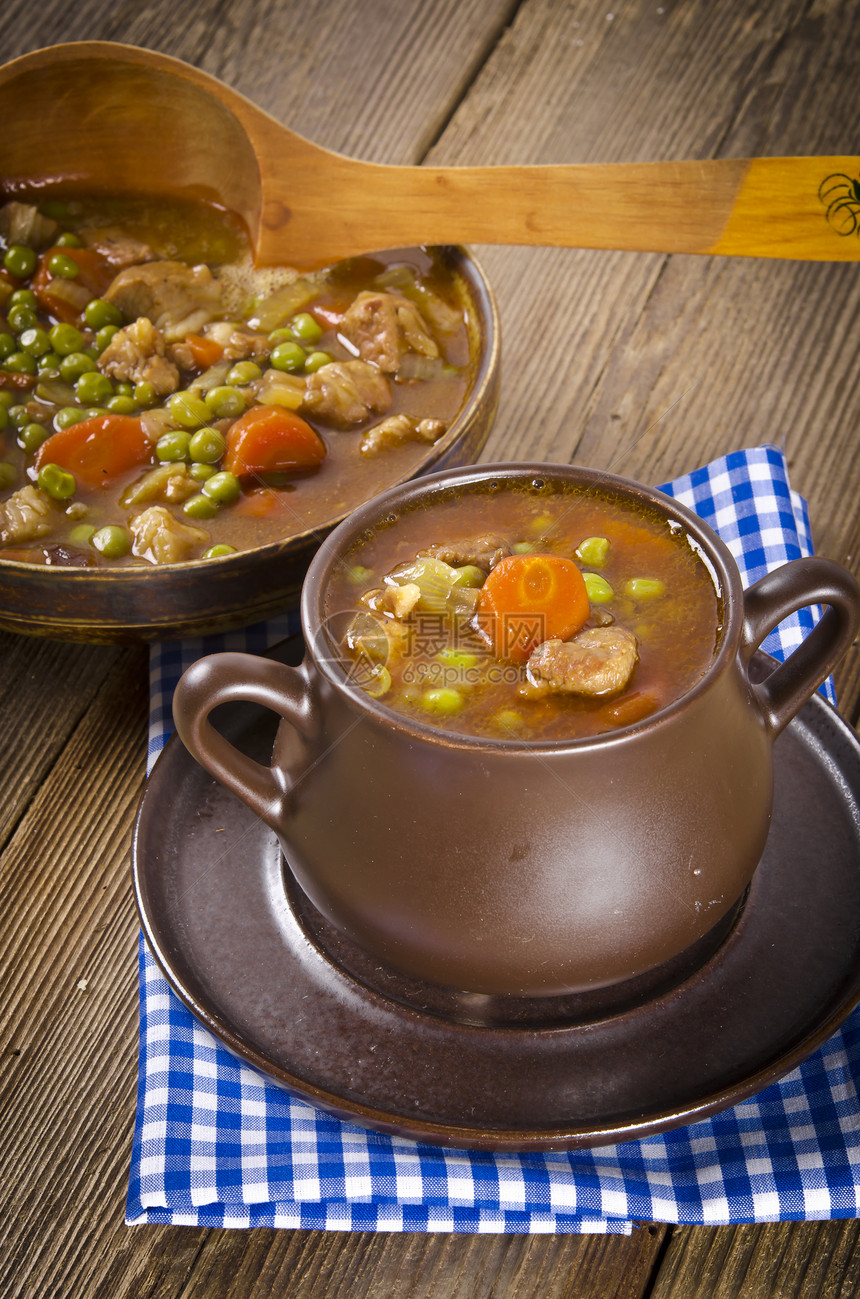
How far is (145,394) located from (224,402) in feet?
0.51

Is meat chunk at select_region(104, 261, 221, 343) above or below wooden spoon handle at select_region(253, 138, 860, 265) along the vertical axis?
below

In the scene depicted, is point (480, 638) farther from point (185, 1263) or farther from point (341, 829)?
point (185, 1263)

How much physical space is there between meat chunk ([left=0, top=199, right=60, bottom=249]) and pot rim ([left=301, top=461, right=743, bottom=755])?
5.01 feet

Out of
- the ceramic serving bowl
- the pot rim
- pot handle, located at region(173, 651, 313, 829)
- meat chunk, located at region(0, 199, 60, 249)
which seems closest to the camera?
the pot rim

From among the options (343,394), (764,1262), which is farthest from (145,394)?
(764,1262)

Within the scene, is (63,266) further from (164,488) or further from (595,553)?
(595,553)

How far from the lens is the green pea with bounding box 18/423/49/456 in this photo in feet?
7.12

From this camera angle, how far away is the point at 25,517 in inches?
80.5

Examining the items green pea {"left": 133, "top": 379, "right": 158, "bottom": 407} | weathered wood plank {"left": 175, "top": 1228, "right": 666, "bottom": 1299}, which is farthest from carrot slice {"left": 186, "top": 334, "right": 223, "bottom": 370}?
weathered wood plank {"left": 175, "top": 1228, "right": 666, "bottom": 1299}

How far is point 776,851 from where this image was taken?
1.52m

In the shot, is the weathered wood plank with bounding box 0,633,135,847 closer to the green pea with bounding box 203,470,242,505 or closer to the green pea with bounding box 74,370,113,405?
the green pea with bounding box 203,470,242,505

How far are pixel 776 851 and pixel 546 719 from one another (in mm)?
439

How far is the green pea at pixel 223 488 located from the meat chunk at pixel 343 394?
22cm

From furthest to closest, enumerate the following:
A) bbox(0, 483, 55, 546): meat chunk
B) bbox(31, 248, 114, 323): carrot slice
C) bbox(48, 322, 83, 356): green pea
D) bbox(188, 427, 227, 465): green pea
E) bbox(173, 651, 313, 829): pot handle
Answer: bbox(31, 248, 114, 323): carrot slice
bbox(48, 322, 83, 356): green pea
bbox(188, 427, 227, 465): green pea
bbox(0, 483, 55, 546): meat chunk
bbox(173, 651, 313, 829): pot handle
